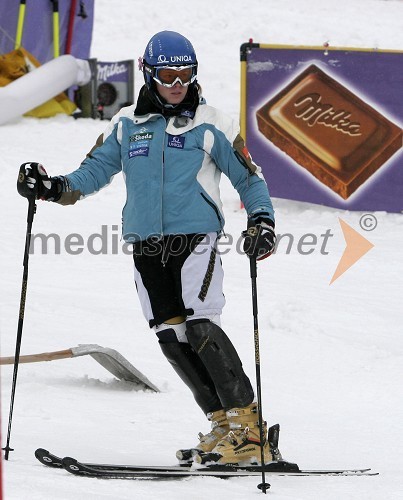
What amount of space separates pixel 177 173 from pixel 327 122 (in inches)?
250

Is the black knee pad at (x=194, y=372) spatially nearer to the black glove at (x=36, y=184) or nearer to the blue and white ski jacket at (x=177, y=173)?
the blue and white ski jacket at (x=177, y=173)

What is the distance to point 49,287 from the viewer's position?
28.4 feet

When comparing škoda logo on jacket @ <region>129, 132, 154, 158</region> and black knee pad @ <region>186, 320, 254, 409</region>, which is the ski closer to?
black knee pad @ <region>186, 320, 254, 409</region>

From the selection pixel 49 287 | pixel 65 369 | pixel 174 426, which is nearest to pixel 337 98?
pixel 49 287

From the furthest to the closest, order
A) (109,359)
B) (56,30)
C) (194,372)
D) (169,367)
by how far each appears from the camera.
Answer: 1. (56,30)
2. (169,367)
3. (109,359)
4. (194,372)

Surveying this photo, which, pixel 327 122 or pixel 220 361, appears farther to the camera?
pixel 327 122

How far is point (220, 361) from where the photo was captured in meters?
4.81

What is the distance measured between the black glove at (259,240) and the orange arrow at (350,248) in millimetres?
4418

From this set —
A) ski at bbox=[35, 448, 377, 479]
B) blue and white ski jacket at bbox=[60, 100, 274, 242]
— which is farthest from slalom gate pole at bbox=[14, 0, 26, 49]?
ski at bbox=[35, 448, 377, 479]

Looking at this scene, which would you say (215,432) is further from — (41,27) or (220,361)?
(41,27)

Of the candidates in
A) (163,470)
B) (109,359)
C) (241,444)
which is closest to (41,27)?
(109,359)

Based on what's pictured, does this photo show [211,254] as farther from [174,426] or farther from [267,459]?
[174,426]

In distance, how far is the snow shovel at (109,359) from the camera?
628 centimetres

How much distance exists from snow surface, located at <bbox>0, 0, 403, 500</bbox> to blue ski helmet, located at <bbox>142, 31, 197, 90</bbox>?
1.79 meters
